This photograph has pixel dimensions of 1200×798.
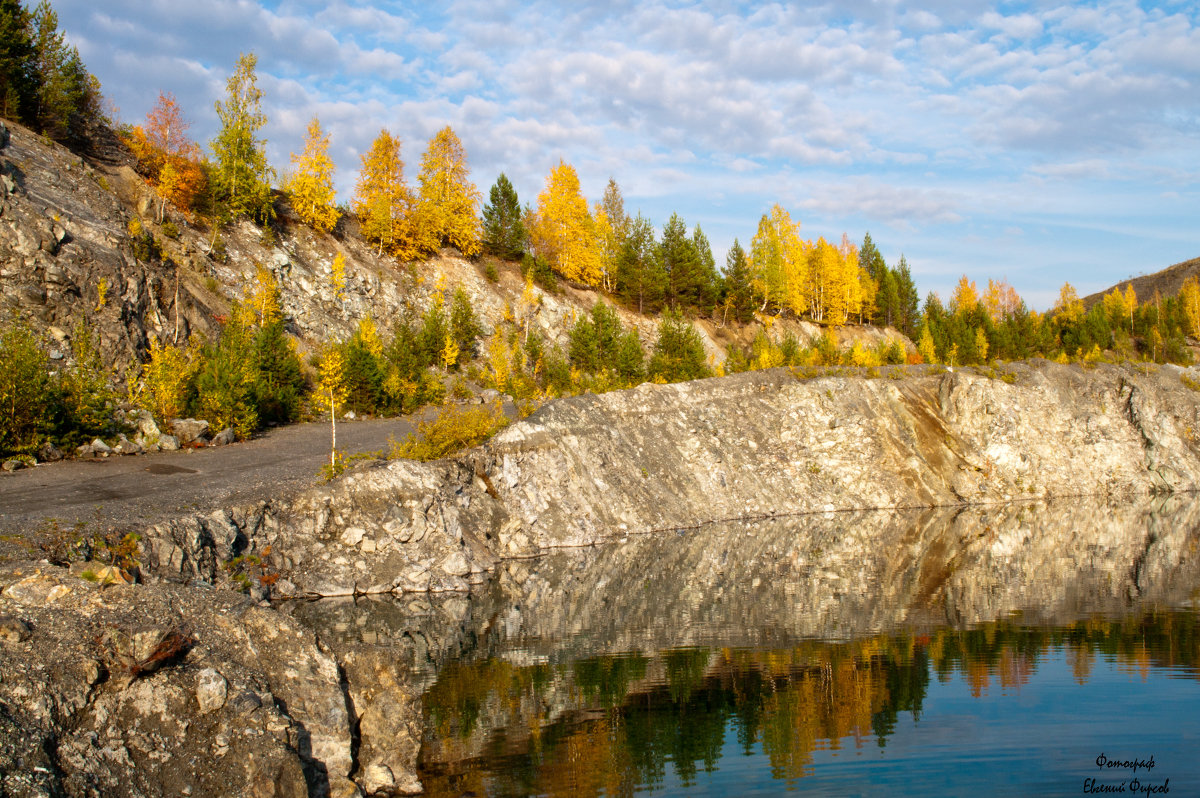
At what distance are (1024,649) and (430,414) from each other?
33.4 meters

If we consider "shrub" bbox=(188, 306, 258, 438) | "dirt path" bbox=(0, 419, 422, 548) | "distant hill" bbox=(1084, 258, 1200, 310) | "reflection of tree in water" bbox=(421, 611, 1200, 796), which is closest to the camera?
"reflection of tree in water" bbox=(421, 611, 1200, 796)

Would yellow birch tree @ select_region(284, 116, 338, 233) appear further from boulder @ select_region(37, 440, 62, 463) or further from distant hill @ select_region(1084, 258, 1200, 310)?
distant hill @ select_region(1084, 258, 1200, 310)

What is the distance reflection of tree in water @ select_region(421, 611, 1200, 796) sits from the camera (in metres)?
8.79

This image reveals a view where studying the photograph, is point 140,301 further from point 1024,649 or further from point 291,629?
point 1024,649

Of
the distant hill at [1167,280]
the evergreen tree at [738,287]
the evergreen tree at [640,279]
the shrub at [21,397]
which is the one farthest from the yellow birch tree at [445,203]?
the distant hill at [1167,280]

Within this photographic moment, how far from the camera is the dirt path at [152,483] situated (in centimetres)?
1733

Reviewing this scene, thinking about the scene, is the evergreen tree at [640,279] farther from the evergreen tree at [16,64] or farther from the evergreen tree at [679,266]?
the evergreen tree at [16,64]

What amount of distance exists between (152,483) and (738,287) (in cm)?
5988

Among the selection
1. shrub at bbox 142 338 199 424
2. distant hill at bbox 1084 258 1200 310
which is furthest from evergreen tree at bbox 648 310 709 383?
distant hill at bbox 1084 258 1200 310

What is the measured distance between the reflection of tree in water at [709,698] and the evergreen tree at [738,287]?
6129 centimetres

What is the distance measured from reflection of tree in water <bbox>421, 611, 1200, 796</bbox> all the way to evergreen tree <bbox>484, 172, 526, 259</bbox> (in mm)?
54086

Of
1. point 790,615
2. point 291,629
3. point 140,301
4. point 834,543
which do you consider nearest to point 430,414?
point 140,301

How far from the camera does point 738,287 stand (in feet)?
245

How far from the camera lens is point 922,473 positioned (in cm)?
3553
